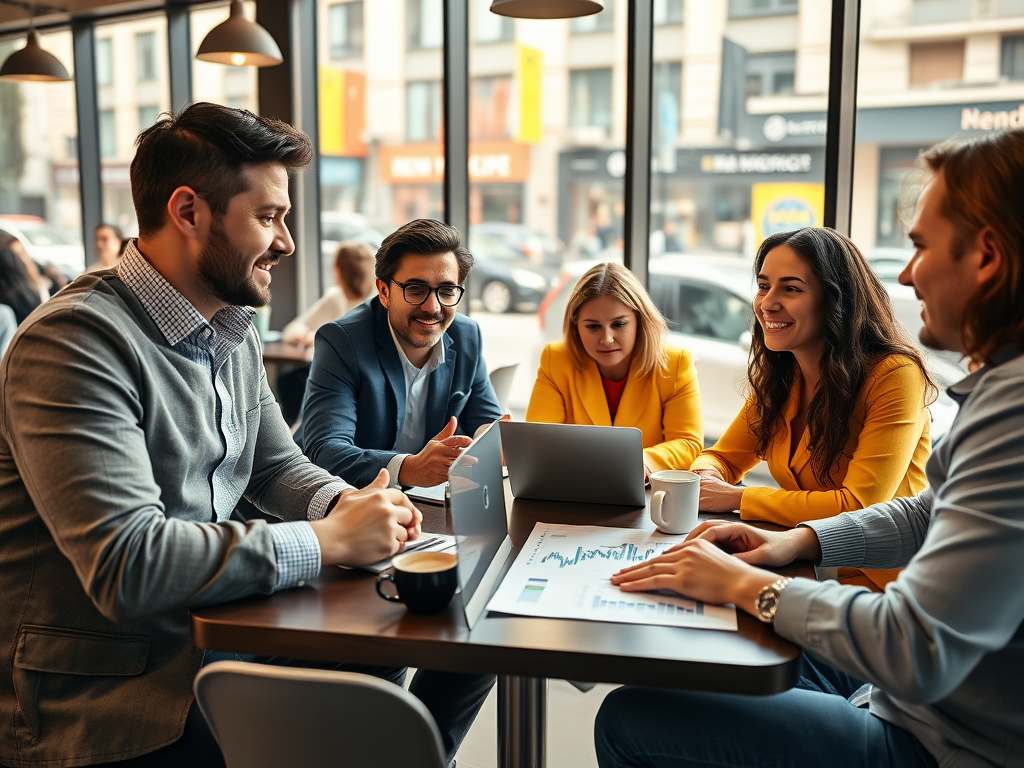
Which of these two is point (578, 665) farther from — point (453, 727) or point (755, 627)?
point (453, 727)

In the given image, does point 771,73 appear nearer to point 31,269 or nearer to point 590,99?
point 590,99

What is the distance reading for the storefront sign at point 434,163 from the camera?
17.6 ft

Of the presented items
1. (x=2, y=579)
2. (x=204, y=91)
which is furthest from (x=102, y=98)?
(x=2, y=579)

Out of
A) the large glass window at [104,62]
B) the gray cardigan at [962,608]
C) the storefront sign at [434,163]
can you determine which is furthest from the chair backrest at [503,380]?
the large glass window at [104,62]

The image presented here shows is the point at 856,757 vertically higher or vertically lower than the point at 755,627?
lower

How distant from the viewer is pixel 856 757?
51.0 inches

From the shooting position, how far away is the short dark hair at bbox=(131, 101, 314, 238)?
1476 mm

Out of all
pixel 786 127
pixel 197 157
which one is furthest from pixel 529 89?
pixel 197 157

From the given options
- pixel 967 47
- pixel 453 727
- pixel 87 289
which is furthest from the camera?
pixel 967 47

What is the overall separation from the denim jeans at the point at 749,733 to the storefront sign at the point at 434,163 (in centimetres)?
417

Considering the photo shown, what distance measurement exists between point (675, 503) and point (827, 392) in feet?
1.98

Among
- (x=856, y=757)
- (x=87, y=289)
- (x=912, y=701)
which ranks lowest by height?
(x=856, y=757)

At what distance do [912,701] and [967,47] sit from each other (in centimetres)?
365

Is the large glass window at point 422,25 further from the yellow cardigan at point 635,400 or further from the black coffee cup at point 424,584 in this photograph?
the black coffee cup at point 424,584
